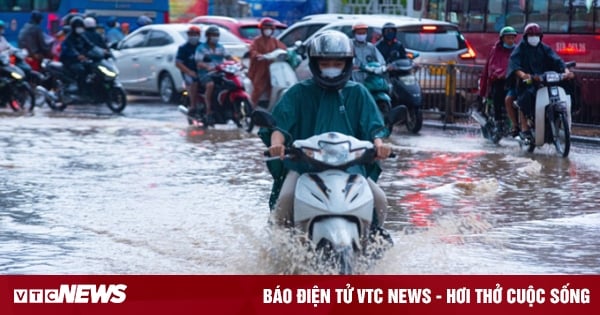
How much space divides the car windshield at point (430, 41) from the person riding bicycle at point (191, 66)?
3.25 metres

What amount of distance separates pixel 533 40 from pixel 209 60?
5524 millimetres

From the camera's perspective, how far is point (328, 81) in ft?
25.6

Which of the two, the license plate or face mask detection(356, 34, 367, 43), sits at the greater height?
face mask detection(356, 34, 367, 43)

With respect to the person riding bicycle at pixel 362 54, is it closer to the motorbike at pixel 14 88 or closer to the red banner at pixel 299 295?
the motorbike at pixel 14 88

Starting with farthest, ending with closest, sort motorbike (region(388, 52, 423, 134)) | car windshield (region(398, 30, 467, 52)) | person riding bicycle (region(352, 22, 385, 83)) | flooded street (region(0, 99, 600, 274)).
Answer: car windshield (region(398, 30, 467, 52)) < motorbike (region(388, 52, 423, 134)) < person riding bicycle (region(352, 22, 385, 83)) < flooded street (region(0, 99, 600, 274))

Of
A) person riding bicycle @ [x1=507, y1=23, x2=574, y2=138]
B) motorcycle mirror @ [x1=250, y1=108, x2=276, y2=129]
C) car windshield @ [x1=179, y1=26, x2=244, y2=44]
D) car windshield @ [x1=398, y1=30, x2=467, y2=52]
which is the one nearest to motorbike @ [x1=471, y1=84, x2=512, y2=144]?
person riding bicycle @ [x1=507, y1=23, x2=574, y2=138]

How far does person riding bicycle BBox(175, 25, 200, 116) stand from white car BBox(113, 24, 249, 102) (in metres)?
5.28

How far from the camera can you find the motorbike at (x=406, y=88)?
63.5 feet

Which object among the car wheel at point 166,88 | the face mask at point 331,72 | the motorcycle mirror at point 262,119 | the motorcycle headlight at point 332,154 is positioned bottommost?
the car wheel at point 166,88

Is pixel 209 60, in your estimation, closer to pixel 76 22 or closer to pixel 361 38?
pixel 361 38

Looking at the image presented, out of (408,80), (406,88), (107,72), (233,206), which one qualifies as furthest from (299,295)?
(107,72)

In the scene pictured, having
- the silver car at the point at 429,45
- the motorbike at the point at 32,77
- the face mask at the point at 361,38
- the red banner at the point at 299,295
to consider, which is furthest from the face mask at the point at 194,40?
the red banner at the point at 299,295

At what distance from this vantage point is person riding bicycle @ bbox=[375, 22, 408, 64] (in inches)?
768

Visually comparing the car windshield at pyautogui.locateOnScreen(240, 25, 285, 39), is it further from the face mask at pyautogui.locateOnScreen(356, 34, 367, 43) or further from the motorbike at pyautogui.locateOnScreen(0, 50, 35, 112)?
the face mask at pyautogui.locateOnScreen(356, 34, 367, 43)
